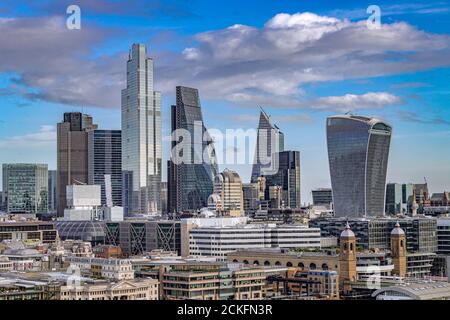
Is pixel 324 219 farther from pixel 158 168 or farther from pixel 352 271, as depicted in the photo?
pixel 158 168

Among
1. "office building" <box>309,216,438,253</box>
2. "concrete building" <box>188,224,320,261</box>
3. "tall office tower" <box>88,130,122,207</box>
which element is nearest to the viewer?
"concrete building" <box>188,224,320,261</box>

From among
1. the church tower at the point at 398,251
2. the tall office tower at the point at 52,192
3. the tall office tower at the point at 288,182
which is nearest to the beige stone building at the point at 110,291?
the church tower at the point at 398,251

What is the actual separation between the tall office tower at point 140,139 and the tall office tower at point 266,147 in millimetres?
7359

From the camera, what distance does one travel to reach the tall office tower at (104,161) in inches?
1369

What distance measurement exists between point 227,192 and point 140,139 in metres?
10.0

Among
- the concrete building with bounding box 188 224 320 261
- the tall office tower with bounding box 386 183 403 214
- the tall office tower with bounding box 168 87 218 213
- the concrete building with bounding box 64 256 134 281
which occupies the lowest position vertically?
the concrete building with bounding box 64 256 134 281

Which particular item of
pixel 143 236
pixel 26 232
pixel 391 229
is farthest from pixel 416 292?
pixel 26 232

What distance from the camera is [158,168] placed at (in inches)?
1385

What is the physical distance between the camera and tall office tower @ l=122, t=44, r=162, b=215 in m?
33.9

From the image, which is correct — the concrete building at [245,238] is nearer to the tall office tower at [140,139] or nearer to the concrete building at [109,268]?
the concrete building at [109,268]

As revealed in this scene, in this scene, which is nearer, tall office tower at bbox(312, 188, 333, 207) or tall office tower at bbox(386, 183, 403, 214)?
tall office tower at bbox(386, 183, 403, 214)

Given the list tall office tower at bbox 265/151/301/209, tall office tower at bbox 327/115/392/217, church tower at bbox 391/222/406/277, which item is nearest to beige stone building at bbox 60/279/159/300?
church tower at bbox 391/222/406/277

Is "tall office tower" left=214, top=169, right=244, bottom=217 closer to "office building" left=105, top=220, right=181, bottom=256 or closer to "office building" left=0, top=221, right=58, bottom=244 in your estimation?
"office building" left=105, top=220, right=181, bottom=256

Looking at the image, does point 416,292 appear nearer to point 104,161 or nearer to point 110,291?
point 110,291
